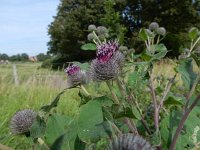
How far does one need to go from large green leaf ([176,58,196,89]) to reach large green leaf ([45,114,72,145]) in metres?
0.48

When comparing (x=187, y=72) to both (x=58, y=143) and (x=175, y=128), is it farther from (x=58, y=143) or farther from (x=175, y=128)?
(x=58, y=143)

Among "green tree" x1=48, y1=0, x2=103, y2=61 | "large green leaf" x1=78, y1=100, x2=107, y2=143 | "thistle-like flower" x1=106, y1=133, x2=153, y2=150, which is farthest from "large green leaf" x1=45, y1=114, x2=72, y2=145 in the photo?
"green tree" x1=48, y1=0, x2=103, y2=61

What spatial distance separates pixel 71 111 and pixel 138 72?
6.85 metres

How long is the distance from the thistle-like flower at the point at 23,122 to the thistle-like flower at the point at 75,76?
0.25 m

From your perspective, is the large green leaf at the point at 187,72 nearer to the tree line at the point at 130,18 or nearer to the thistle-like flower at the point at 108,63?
the thistle-like flower at the point at 108,63

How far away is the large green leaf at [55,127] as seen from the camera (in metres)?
1.74

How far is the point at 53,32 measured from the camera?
50.8 meters

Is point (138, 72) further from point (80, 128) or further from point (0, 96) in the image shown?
point (0, 96)

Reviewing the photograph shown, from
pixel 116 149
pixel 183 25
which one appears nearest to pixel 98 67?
pixel 116 149

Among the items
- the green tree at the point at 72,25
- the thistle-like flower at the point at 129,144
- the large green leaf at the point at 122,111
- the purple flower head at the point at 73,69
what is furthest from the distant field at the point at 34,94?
the green tree at the point at 72,25

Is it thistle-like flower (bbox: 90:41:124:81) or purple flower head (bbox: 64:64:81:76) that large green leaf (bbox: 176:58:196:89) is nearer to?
thistle-like flower (bbox: 90:41:124:81)

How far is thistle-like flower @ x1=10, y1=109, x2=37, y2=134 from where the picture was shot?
1.77 m

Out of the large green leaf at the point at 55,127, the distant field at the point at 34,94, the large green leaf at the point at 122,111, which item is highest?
the large green leaf at the point at 122,111

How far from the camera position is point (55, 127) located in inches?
69.4
